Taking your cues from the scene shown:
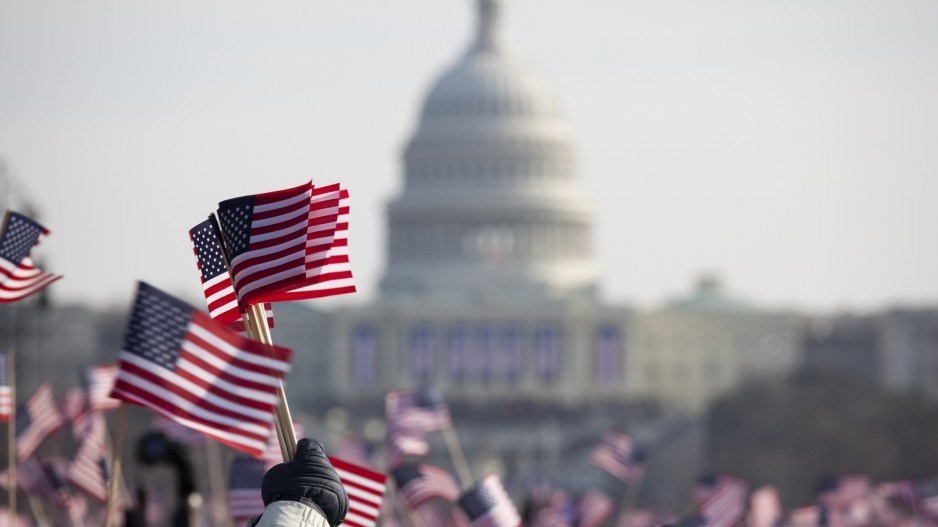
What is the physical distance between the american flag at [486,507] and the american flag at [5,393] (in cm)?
425

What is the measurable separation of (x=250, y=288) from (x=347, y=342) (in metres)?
171

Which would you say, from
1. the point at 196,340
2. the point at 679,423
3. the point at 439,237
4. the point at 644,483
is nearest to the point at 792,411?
the point at 644,483

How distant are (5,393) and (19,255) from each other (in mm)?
1966

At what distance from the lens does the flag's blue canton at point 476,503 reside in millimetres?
28953

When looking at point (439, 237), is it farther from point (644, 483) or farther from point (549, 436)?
point (644, 483)

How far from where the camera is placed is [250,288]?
1923 centimetres

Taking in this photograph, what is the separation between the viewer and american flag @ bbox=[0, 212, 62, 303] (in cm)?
2498

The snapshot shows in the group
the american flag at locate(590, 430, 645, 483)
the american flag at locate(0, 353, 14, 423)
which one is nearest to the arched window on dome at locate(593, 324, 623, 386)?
the american flag at locate(590, 430, 645, 483)

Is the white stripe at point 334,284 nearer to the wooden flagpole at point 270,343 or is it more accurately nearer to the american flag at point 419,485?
the wooden flagpole at point 270,343

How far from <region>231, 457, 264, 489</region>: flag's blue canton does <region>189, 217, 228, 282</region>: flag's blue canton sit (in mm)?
8761

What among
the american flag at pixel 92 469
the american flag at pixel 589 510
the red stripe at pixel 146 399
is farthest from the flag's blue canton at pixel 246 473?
the american flag at pixel 589 510

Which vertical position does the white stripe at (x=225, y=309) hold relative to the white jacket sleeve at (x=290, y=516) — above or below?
above

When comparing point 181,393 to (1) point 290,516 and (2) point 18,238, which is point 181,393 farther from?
(2) point 18,238

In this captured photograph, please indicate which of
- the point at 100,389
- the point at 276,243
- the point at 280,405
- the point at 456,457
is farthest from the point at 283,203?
the point at 456,457
